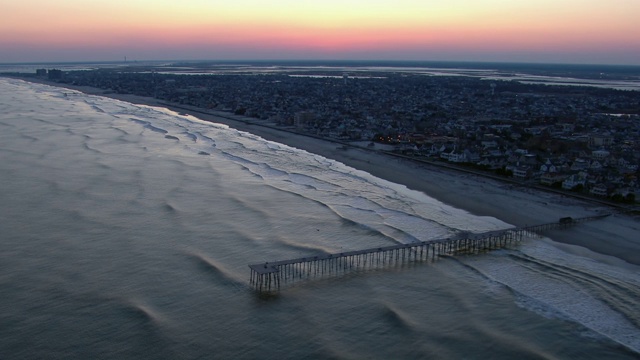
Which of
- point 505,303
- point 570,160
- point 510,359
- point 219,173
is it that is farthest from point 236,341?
point 570,160

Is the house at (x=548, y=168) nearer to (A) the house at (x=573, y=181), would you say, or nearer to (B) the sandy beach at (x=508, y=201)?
(A) the house at (x=573, y=181)

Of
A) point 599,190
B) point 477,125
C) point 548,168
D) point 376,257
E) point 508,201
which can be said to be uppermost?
point 477,125

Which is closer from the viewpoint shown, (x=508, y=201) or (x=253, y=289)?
(x=253, y=289)

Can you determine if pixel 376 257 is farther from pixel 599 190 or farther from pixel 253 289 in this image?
pixel 599 190

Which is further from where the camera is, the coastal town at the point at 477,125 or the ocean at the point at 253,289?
the coastal town at the point at 477,125

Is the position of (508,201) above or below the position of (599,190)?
below

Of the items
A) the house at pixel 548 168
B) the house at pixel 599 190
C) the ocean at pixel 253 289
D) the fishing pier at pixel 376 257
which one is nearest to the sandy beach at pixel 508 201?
the ocean at pixel 253 289

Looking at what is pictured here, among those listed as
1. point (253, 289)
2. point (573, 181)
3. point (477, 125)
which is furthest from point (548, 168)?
point (253, 289)
